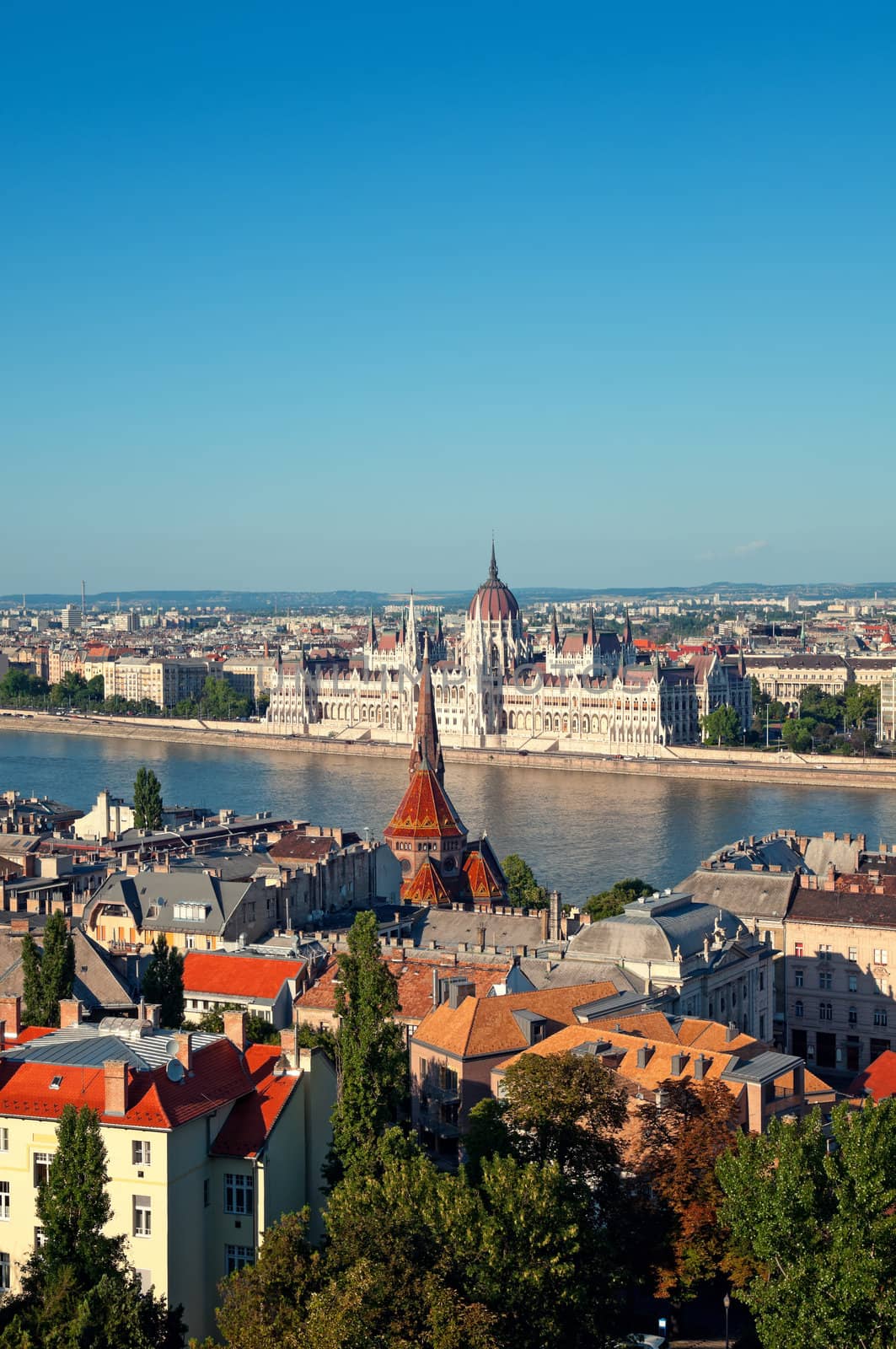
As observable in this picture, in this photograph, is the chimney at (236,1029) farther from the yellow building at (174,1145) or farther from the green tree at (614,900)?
the green tree at (614,900)

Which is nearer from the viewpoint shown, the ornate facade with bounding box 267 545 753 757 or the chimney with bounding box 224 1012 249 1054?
the chimney with bounding box 224 1012 249 1054

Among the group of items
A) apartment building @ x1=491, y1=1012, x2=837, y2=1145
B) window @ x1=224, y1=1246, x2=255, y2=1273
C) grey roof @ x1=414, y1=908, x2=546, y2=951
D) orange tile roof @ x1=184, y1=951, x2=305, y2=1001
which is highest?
apartment building @ x1=491, y1=1012, x2=837, y2=1145

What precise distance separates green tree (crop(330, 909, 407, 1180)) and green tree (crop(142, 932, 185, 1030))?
2038 mm

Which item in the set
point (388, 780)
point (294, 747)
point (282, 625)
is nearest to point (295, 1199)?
point (388, 780)

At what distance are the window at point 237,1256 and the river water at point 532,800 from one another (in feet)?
55.3

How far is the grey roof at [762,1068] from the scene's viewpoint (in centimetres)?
1145

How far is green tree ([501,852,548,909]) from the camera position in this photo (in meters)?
23.3

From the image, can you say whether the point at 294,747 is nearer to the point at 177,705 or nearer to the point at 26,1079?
the point at 177,705

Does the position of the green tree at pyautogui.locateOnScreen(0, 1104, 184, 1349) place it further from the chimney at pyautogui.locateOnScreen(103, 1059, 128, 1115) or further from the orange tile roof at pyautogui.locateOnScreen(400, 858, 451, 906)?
the orange tile roof at pyautogui.locateOnScreen(400, 858, 451, 906)

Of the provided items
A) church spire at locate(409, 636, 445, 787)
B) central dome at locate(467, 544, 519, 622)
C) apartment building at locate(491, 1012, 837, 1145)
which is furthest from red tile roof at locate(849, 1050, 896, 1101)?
central dome at locate(467, 544, 519, 622)

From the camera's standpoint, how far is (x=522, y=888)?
24062 millimetres

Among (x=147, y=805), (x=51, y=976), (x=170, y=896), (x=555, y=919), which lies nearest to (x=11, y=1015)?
(x=51, y=976)

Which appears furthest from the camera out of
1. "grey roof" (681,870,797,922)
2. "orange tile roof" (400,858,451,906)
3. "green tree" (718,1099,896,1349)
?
"orange tile roof" (400,858,451,906)

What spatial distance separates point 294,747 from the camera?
63.4 metres
